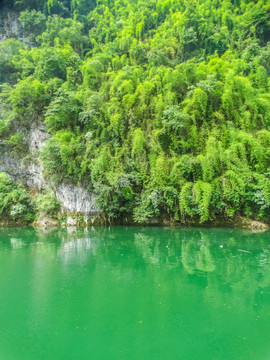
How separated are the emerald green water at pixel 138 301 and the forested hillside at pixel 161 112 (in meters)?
2.93

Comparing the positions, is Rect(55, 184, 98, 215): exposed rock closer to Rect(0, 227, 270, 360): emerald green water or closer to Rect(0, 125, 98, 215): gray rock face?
Rect(0, 125, 98, 215): gray rock face

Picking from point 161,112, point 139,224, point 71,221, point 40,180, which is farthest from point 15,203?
point 161,112

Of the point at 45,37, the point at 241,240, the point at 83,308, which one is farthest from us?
the point at 45,37

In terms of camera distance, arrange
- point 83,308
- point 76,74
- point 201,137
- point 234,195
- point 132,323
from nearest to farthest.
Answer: point 132,323, point 83,308, point 234,195, point 201,137, point 76,74

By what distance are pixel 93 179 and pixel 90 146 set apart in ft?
6.27

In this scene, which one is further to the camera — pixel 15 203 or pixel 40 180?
pixel 40 180

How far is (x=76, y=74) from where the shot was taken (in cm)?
1705

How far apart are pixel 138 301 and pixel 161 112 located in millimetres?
9865

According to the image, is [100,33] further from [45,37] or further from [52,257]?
[52,257]

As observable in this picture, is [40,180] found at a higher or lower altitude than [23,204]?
higher

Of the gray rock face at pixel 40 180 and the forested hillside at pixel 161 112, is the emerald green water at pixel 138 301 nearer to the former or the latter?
the forested hillside at pixel 161 112

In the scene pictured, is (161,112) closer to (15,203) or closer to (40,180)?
(40,180)

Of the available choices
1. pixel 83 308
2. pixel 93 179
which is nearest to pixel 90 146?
pixel 93 179

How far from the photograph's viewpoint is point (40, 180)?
598 inches
